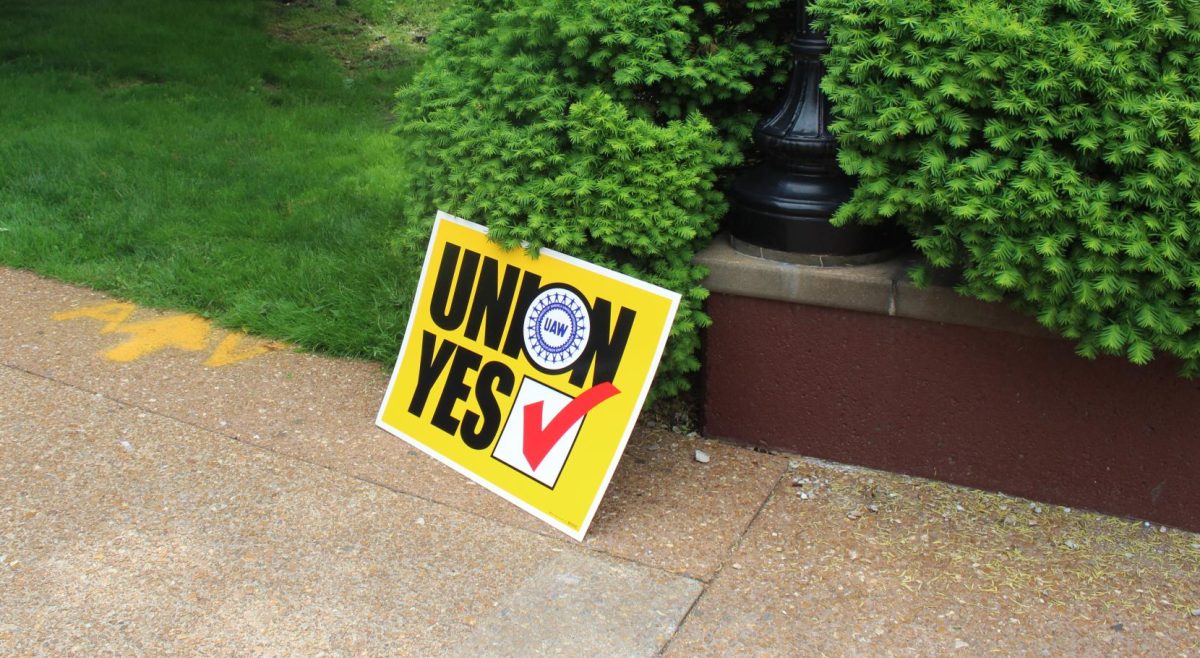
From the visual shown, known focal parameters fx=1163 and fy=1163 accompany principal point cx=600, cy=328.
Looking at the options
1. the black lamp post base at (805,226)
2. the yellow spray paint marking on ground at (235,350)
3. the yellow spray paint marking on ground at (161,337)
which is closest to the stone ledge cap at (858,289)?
the black lamp post base at (805,226)

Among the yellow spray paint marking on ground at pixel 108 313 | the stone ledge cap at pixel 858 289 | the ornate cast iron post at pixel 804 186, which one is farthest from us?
the yellow spray paint marking on ground at pixel 108 313

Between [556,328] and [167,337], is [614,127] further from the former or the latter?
[167,337]

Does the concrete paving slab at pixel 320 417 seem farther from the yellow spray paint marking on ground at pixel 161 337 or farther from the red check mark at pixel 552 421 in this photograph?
the red check mark at pixel 552 421

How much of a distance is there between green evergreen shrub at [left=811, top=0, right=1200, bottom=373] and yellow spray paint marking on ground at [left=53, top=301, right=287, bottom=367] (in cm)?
270

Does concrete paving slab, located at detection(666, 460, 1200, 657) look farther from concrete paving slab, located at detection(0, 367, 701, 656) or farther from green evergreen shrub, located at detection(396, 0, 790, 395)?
green evergreen shrub, located at detection(396, 0, 790, 395)

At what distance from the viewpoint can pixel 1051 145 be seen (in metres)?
3.01

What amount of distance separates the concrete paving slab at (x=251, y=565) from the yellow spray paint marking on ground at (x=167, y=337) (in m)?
0.74

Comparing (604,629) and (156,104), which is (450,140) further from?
(156,104)

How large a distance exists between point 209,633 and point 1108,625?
233 centimetres

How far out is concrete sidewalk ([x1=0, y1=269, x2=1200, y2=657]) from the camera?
3.00 metres

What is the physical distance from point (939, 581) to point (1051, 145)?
1218 mm

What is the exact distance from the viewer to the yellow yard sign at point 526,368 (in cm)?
351

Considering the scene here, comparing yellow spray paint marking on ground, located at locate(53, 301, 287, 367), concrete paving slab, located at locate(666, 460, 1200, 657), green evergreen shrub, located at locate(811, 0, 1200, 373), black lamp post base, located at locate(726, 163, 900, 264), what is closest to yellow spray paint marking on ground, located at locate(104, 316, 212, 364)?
yellow spray paint marking on ground, located at locate(53, 301, 287, 367)

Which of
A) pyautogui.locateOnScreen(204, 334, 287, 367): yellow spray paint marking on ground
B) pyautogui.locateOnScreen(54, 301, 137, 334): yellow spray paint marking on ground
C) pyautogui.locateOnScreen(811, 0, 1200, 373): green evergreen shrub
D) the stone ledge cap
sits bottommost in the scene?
pyautogui.locateOnScreen(54, 301, 137, 334): yellow spray paint marking on ground
